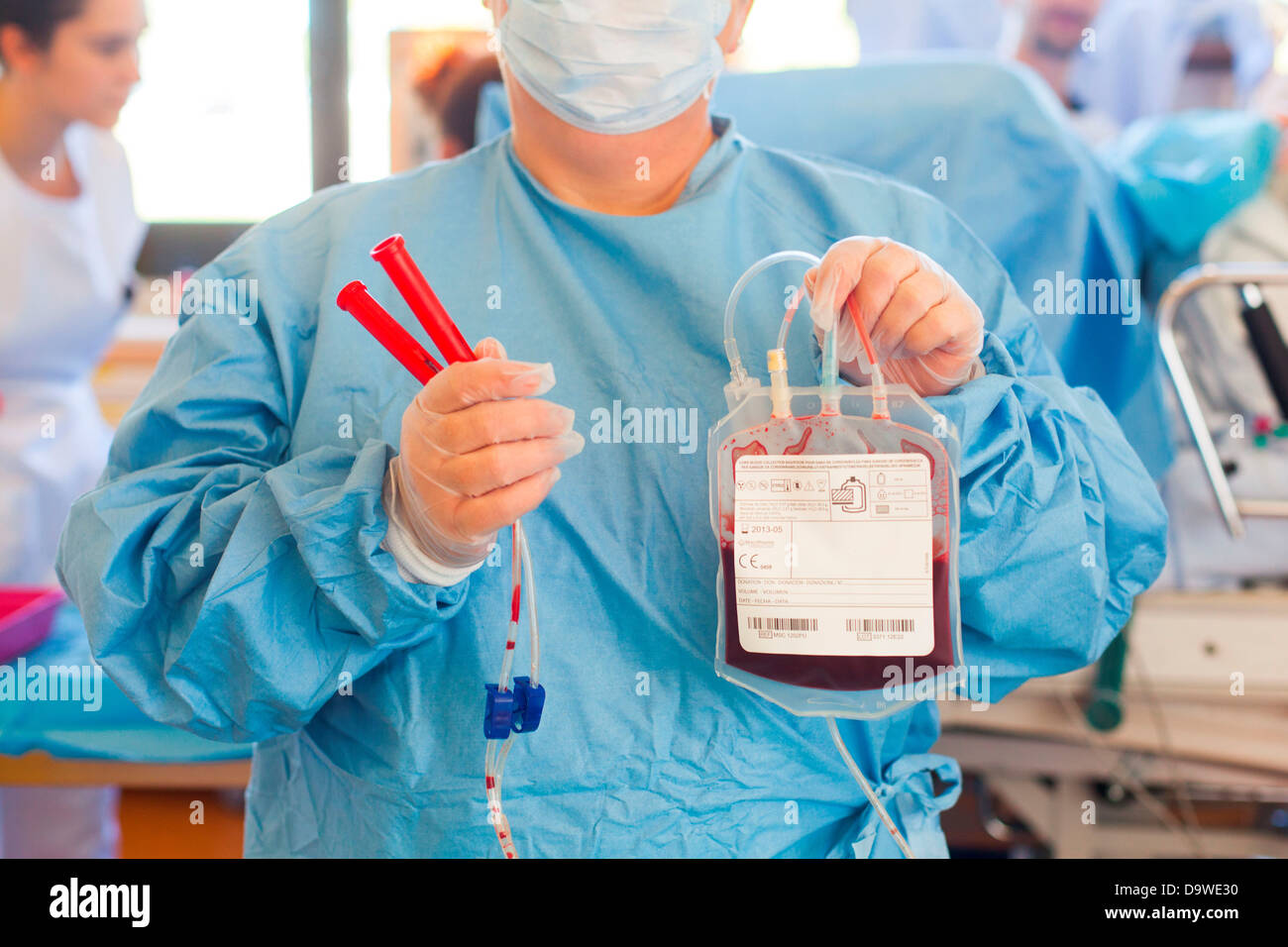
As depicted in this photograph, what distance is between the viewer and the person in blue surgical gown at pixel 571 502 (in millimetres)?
667

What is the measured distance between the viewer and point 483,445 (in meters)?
0.57

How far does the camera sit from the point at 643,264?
806 millimetres

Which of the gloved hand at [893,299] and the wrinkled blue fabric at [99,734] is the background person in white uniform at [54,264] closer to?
the wrinkled blue fabric at [99,734]

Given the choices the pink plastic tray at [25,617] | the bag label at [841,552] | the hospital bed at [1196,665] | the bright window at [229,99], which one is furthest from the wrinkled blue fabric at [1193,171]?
the pink plastic tray at [25,617]

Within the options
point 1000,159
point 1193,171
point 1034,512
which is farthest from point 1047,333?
point 1034,512

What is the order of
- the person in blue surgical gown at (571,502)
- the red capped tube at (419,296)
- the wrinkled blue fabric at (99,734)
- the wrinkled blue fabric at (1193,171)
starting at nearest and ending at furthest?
the red capped tube at (419,296), the person in blue surgical gown at (571,502), the wrinkled blue fabric at (99,734), the wrinkled blue fabric at (1193,171)

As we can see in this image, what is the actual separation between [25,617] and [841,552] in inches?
42.6

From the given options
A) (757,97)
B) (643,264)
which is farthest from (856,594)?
(757,97)

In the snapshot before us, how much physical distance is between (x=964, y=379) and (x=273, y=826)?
2.15ft

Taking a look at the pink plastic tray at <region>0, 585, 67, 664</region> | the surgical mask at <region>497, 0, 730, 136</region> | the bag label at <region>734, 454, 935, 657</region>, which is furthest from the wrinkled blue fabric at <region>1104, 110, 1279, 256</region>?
the pink plastic tray at <region>0, 585, 67, 664</region>

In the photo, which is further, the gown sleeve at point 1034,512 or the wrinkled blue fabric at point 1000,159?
the wrinkled blue fabric at point 1000,159

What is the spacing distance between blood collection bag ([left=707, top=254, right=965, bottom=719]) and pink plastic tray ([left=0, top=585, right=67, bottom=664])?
0.99 meters

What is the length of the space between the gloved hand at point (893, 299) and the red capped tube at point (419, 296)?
0.23m

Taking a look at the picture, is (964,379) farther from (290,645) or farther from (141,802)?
(141,802)
